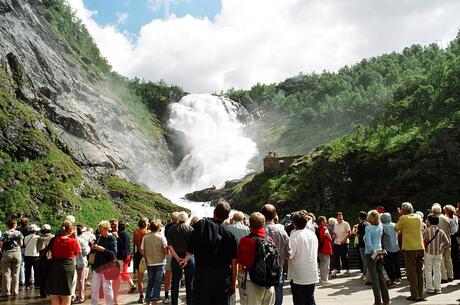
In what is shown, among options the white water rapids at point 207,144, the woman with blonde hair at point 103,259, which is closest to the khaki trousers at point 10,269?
the woman with blonde hair at point 103,259

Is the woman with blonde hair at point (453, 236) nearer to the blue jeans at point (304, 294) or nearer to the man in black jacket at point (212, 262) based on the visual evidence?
the blue jeans at point (304, 294)

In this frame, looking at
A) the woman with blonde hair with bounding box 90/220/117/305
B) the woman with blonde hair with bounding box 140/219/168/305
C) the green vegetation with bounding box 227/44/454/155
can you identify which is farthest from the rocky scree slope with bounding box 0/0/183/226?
the green vegetation with bounding box 227/44/454/155

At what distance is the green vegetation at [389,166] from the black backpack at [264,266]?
98.2 feet

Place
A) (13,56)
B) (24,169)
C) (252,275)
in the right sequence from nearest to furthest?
(252,275) < (24,169) < (13,56)

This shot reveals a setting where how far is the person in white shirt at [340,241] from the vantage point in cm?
1336

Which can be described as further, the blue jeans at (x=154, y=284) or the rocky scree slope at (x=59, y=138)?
the rocky scree slope at (x=59, y=138)

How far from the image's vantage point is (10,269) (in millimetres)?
11375

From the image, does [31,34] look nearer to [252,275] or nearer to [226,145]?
[226,145]

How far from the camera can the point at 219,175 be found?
207ft

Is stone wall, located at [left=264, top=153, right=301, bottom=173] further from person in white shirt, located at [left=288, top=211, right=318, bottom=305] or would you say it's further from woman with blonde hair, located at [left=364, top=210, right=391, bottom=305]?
person in white shirt, located at [left=288, top=211, right=318, bottom=305]

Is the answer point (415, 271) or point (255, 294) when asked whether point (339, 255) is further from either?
point (255, 294)

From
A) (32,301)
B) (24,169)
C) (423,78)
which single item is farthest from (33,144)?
(423,78)

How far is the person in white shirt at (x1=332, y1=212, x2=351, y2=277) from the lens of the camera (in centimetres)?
1336

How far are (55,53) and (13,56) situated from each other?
12.2 m
